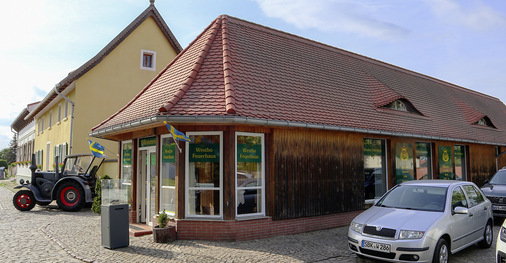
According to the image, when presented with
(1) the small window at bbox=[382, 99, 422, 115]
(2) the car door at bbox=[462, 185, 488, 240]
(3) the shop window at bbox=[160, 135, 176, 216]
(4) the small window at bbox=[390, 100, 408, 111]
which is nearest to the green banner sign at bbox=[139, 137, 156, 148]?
(3) the shop window at bbox=[160, 135, 176, 216]

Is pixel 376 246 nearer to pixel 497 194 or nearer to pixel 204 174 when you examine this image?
pixel 204 174

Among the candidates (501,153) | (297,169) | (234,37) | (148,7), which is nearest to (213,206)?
(297,169)

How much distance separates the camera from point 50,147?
23.8 meters

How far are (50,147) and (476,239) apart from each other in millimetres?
23440

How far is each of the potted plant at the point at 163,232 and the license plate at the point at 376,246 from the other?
170 inches

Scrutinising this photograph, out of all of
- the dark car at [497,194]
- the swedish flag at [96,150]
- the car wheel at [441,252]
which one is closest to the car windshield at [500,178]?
the dark car at [497,194]

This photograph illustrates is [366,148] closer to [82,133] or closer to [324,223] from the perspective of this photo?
[324,223]

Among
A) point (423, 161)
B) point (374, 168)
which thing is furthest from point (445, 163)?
point (374, 168)

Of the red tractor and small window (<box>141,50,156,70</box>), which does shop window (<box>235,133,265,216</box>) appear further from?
small window (<box>141,50,156,70</box>)

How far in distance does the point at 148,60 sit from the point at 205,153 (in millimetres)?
14222

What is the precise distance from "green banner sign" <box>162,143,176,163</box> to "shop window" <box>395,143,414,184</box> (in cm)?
808

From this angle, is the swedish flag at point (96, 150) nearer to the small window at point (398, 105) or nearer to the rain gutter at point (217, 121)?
the rain gutter at point (217, 121)

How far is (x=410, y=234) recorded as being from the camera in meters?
6.55

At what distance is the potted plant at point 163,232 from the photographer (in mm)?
8672
